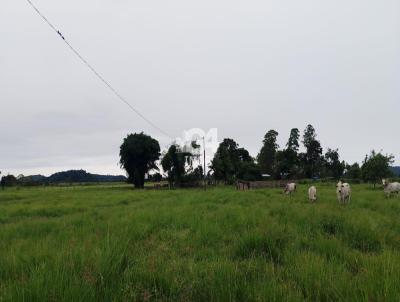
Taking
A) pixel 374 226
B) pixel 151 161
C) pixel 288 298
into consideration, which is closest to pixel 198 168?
pixel 151 161

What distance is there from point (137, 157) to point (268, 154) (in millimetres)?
38444

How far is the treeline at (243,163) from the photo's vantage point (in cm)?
6262

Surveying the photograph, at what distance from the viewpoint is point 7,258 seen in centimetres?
522

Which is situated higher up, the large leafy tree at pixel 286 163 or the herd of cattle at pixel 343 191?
the large leafy tree at pixel 286 163

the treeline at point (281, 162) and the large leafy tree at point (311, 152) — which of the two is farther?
the large leafy tree at point (311, 152)

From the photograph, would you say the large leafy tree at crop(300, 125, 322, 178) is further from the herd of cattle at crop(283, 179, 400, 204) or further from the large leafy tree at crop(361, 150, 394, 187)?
the herd of cattle at crop(283, 179, 400, 204)

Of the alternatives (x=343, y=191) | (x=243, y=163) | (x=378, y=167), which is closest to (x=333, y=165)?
(x=243, y=163)

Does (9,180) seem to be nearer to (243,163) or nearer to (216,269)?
(243,163)

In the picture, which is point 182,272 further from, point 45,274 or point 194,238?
point 194,238

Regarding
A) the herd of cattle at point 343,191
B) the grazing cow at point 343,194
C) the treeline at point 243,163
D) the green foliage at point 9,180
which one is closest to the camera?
the grazing cow at point 343,194

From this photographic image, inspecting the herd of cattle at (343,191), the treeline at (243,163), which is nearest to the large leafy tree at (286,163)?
the treeline at (243,163)

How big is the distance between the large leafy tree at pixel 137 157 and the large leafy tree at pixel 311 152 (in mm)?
42351

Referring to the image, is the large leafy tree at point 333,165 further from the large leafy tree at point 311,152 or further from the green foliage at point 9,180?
the green foliage at point 9,180

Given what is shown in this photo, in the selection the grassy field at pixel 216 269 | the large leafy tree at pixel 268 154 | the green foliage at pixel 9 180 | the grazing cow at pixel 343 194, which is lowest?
the grassy field at pixel 216 269
